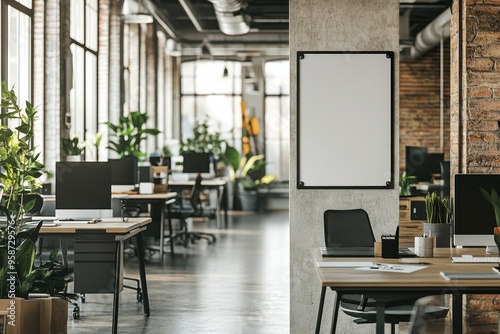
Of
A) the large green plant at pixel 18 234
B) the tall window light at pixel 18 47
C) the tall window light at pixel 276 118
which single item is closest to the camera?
the large green plant at pixel 18 234

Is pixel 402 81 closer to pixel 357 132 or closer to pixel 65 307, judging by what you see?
pixel 357 132

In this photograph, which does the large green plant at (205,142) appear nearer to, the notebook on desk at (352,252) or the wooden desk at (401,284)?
the notebook on desk at (352,252)

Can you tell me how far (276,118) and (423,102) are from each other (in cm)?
425

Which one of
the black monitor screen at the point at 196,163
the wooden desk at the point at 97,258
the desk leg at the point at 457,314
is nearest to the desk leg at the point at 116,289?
the wooden desk at the point at 97,258

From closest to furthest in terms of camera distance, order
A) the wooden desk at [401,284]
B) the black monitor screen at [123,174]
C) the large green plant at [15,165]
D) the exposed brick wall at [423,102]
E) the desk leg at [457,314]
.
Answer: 1. the wooden desk at [401,284]
2. the desk leg at [457,314]
3. the large green plant at [15,165]
4. the black monitor screen at [123,174]
5. the exposed brick wall at [423,102]

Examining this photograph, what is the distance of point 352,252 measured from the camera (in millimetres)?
4672

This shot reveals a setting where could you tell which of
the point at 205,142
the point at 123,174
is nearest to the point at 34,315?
the point at 123,174

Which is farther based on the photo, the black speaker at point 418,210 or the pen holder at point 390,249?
the black speaker at point 418,210

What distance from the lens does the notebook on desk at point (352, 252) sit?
14.9 feet

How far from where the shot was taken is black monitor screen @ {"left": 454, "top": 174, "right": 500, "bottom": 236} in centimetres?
457

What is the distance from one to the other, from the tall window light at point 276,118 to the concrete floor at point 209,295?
8.44 m

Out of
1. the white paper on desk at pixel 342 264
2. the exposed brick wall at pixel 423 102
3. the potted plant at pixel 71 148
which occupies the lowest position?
the white paper on desk at pixel 342 264

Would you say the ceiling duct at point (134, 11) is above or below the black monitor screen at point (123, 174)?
above

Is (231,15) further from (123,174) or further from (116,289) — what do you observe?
(116,289)
